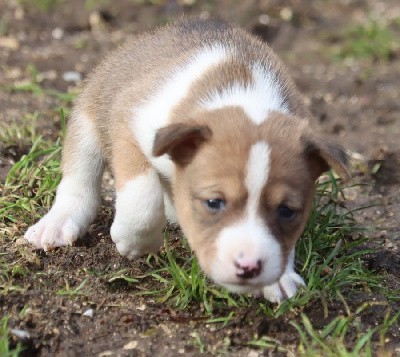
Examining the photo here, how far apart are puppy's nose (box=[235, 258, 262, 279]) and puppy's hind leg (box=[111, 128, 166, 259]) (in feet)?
3.24

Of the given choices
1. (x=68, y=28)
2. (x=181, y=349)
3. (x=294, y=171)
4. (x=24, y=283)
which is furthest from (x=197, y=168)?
(x=68, y=28)

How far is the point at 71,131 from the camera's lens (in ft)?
19.5

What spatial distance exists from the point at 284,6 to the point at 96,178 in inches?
208

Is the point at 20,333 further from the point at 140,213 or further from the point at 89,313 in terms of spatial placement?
the point at 140,213

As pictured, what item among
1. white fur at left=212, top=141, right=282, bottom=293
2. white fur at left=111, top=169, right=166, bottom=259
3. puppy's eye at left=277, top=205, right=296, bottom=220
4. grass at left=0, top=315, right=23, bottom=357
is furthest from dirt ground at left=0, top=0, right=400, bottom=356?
puppy's eye at left=277, top=205, right=296, bottom=220

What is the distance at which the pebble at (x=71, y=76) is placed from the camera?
8367 millimetres

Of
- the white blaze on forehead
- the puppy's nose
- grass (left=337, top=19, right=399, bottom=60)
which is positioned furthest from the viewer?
grass (left=337, top=19, right=399, bottom=60)

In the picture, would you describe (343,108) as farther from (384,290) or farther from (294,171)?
(294,171)

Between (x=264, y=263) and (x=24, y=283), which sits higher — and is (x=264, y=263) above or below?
above

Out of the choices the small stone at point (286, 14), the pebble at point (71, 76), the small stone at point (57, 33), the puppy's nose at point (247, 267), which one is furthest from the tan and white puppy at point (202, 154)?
the small stone at point (286, 14)

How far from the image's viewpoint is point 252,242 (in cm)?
413

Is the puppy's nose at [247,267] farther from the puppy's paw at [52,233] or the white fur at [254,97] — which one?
the puppy's paw at [52,233]

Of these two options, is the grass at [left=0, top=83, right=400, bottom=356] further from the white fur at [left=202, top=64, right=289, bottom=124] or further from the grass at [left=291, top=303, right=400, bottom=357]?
the white fur at [left=202, top=64, right=289, bottom=124]

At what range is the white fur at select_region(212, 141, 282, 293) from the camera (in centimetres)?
413
